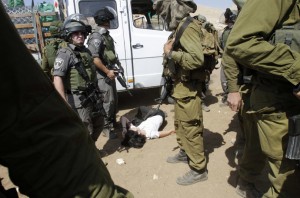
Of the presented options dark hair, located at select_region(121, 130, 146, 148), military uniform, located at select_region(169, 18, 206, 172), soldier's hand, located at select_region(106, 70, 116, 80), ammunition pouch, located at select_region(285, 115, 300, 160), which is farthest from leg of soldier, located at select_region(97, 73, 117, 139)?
ammunition pouch, located at select_region(285, 115, 300, 160)

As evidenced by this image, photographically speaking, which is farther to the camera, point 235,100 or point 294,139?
point 235,100

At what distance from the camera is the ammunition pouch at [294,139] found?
1.82m

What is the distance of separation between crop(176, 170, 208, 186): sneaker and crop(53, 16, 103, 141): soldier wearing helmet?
1.31 meters

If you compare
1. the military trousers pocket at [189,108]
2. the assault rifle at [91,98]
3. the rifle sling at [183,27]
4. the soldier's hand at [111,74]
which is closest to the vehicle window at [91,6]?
the soldier's hand at [111,74]

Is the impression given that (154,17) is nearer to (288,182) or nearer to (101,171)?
(288,182)

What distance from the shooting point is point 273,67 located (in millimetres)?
1899

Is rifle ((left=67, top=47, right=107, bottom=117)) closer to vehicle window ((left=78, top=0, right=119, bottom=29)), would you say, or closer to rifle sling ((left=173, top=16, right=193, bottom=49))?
rifle sling ((left=173, top=16, right=193, bottom=49))

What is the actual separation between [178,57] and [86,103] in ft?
4.45

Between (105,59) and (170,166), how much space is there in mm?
1904

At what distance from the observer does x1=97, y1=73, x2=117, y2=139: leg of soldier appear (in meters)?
4.81

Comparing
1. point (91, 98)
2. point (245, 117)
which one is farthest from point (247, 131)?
point (91, 98)

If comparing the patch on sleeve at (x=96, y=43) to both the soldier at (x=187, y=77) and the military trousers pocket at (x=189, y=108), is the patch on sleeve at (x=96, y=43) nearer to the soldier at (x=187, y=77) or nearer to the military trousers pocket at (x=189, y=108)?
the soldier at (x=187, y=77)

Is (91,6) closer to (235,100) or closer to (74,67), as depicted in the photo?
(74,67)

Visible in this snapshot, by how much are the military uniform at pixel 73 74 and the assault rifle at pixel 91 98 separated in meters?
0.04
